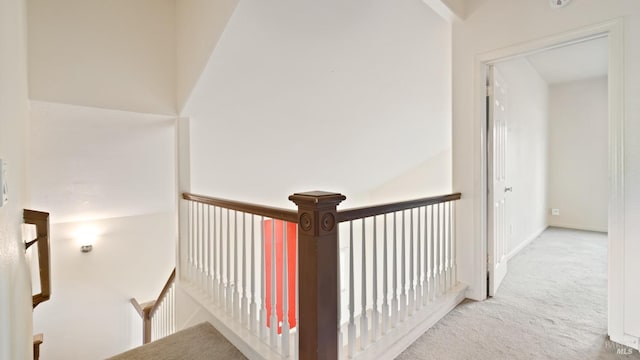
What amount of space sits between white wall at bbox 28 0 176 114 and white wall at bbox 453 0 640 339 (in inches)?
97.3

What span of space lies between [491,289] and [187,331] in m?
2.39

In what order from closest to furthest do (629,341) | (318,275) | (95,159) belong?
(318,275), (629,341), (95,159)

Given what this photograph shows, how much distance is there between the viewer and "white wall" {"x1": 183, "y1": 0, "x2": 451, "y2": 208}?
7.85ft

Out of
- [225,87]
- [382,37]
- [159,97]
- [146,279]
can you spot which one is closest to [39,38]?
[159,97]

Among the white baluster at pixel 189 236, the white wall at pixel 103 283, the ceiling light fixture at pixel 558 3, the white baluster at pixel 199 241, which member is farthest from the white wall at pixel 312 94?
the white wall at pixel 103 283

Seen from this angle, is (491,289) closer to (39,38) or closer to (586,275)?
(586,275)

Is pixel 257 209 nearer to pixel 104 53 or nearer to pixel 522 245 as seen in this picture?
pixel 104 53

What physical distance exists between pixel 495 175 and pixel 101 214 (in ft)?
15.8

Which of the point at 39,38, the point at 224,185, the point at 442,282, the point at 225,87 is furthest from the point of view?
the point at 224,185

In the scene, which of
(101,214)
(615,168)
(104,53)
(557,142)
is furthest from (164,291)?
(557,142)

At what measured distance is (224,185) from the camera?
3.24 meters

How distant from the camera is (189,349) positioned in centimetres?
204

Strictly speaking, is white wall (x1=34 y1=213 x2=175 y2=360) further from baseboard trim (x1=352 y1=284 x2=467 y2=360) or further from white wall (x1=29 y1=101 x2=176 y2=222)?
baseboard trim (x1=352 y1=284 x2=467 y2=360)

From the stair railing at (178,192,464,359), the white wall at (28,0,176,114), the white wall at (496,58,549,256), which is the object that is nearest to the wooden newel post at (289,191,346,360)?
the stair railing at (178,192,464,359)
